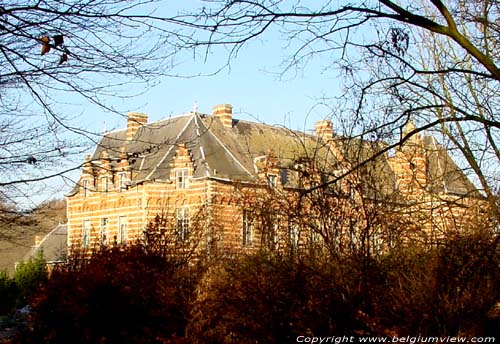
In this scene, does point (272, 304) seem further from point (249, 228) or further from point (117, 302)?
point (117, 302)

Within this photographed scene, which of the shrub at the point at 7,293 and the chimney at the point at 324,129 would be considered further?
the shrub at the point at 7,293

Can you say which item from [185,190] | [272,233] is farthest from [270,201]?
[185,190]

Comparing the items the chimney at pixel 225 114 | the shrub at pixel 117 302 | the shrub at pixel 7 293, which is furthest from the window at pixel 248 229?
the chimney at pixel 225 114

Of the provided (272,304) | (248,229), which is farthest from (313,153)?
(248,229)

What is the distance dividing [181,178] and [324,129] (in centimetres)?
2122

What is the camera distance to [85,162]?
6.91m

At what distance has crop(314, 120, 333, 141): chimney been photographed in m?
8.19

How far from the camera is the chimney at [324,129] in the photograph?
8.19 metres

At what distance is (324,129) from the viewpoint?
336 inches

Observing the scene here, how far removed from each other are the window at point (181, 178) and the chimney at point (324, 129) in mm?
20657

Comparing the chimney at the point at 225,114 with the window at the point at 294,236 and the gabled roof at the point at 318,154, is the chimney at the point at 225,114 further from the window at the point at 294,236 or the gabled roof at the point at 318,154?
the window at the point at 294,236

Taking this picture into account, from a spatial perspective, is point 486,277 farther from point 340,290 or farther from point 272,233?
point 272,233

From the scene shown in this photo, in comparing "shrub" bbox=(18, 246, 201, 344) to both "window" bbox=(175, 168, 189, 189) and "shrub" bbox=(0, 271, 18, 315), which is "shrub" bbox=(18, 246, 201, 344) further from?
"window" bbox=(175, 168, 189, 189)

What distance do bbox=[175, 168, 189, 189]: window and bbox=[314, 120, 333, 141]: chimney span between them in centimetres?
2066
